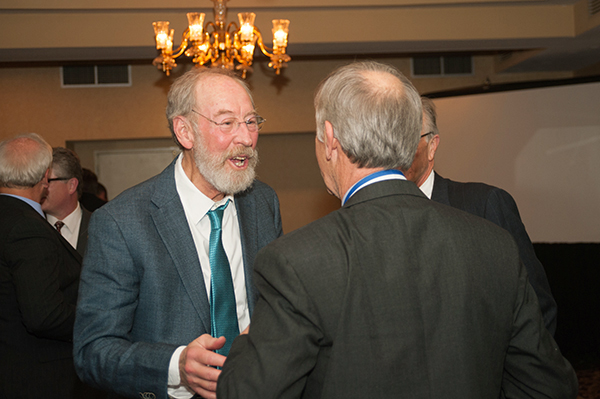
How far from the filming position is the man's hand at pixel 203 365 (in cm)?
124

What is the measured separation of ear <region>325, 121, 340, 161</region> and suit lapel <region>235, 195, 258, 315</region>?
0.60 metres

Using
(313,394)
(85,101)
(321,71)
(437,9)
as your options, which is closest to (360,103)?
(313,394)

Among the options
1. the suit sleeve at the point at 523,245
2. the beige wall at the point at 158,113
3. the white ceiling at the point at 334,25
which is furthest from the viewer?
the beige wall at the point at 158,113

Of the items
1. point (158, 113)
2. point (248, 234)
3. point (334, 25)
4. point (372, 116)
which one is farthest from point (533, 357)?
point (158, 113)

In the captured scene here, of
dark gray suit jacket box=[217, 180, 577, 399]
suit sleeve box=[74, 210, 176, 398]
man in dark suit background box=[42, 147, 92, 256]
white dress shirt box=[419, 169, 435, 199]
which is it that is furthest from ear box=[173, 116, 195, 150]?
man in dark suit background box=[42, 147, 92, 256]

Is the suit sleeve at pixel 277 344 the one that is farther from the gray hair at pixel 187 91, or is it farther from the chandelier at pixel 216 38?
the chandelier at pixel 216 38

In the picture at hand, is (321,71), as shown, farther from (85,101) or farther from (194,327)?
(194,327)

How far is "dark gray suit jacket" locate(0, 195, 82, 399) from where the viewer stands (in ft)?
6.77

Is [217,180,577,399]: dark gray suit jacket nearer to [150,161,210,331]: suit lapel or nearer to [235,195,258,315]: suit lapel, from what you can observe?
[150,161,210,331]: suit lapel

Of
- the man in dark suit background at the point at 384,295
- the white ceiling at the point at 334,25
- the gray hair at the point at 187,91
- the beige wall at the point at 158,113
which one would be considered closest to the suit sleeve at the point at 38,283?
the gray hair at the point at 187,91

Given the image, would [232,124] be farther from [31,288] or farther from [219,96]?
[31,288]

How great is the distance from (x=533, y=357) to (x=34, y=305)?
1.86 m

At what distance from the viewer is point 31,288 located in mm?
2055

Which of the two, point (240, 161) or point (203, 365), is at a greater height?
point (240, 161)
